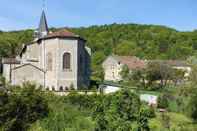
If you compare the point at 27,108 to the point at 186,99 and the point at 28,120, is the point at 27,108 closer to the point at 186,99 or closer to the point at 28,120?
the point at 28,120

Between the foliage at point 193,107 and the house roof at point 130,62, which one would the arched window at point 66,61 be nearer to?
the foliage at point 193,107

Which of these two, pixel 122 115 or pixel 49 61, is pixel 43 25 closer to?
pixel 49 61

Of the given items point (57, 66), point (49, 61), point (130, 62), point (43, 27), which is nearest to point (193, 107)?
point (57, 66)

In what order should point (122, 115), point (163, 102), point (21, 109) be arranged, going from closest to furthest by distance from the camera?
point (122, 115) → point (21, 109) → point (163, 102)

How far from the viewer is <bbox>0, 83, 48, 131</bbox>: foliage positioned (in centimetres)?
2120

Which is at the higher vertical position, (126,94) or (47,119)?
(126,94)

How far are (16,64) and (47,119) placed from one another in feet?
106

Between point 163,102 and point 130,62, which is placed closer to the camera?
point 163,102

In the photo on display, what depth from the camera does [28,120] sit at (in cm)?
2239

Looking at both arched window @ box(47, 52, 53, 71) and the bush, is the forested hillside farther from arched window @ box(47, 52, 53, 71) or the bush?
the bush

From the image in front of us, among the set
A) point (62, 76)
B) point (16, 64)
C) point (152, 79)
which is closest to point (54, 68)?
point (62, 76)

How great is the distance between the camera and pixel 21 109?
22422 millimetres

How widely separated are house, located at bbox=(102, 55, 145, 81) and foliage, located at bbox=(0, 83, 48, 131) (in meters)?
58.5

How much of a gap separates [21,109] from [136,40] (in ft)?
373
